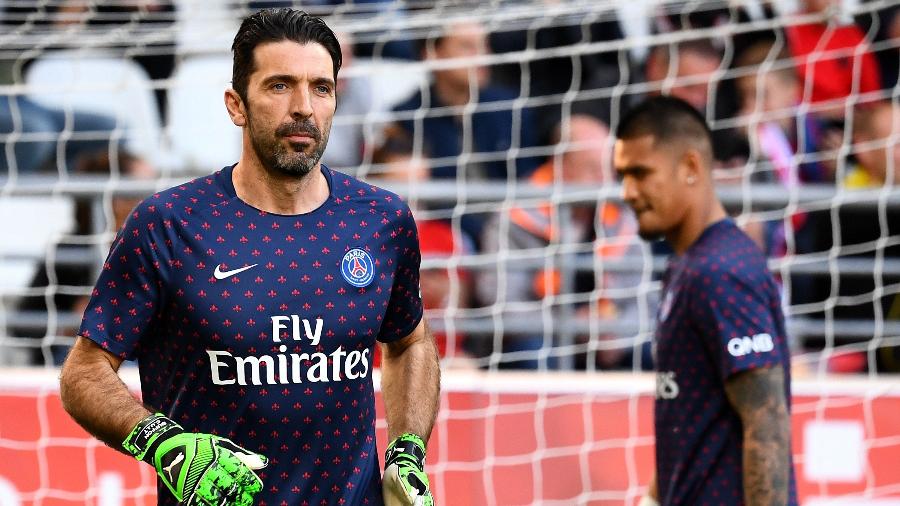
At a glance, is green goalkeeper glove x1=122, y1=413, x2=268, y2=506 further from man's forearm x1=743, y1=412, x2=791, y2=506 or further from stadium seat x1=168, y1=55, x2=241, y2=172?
stadium seat x1=168, y1=55, x2=241, y2=172

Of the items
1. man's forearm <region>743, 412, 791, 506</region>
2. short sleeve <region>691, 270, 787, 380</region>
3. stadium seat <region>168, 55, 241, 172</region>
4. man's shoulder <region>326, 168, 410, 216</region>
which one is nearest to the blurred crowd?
stadium seat <region>168, 55, 241, 172</region>

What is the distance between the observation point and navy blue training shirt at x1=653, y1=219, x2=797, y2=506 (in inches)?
142

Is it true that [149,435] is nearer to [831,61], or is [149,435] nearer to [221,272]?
[221,272]

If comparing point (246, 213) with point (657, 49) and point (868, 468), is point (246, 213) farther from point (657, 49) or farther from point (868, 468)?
point (657, 49)

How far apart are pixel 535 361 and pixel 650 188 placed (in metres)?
2.05

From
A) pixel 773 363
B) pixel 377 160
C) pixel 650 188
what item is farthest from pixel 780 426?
pixel 377 160

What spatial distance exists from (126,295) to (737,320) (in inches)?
64.8

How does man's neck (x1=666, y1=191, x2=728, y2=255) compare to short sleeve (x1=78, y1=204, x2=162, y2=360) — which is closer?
short sleeve (x1=78, y1=204, x2=162, y2=360)

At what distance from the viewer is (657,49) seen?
668cm

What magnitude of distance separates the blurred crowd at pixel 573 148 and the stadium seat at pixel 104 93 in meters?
0.07

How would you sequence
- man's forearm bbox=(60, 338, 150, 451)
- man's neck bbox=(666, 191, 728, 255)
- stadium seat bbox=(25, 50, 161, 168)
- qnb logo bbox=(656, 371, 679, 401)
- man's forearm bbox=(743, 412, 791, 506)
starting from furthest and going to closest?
stadium seat bbox=(25, 50, 161, 168)
man's neck bbox=(666, 191, 728, 255)
qnb logo bbox=(656, 371, 679, 401)
man's forearm bbox=(743, 412, 791, 506)
man's forearm bbox=(60, 338, 150, 451)

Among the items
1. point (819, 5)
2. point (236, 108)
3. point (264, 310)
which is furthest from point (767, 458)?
point (819, 5)

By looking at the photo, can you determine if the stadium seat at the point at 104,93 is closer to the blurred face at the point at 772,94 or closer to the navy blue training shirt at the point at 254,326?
the blurred face at the point at 772,94

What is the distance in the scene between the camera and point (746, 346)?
11.7 feet
